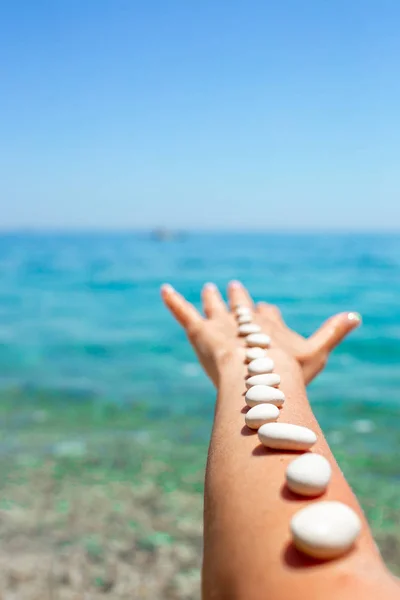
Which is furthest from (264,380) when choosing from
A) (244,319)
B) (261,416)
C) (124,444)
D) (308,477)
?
(124,444)

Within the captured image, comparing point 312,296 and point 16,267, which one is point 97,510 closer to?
point 312,296

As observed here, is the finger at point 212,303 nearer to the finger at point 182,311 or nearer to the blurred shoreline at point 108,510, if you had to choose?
the finger at point 182,311

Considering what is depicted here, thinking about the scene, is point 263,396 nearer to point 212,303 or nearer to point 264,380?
point 264,380

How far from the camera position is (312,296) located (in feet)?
52.9

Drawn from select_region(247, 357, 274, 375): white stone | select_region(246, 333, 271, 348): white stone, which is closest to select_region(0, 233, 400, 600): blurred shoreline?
select_region(246, 333, 271, 348): white stone

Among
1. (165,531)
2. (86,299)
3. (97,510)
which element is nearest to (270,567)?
(165,531)

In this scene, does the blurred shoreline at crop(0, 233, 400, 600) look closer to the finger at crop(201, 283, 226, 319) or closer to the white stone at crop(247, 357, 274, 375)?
the finger at crop(201, 283, 226, 319)

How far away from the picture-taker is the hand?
2076mm

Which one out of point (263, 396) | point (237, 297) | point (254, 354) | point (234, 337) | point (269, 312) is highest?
point (237, 297)

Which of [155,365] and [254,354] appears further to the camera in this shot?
[155,365]

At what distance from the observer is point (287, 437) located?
40.6 inches

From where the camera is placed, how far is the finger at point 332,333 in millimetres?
2256

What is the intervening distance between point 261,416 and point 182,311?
4.46ft

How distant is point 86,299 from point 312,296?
6.31 meters
